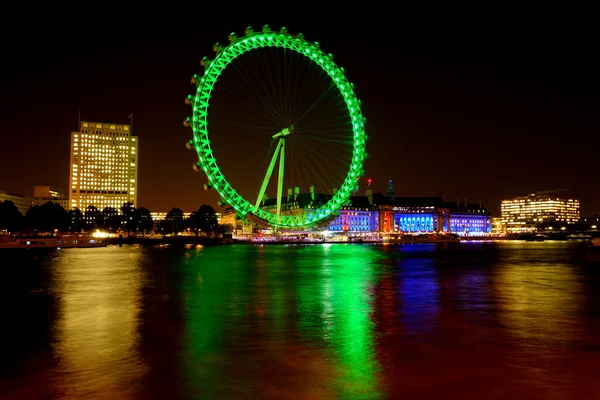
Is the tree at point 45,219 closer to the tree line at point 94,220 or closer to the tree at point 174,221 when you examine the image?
the tree line at point 94,220

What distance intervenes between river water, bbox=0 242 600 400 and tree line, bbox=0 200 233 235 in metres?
98.3

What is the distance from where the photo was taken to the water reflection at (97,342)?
1071cm

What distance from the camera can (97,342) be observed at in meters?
14.6

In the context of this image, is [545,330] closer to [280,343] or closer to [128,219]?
[280,343]

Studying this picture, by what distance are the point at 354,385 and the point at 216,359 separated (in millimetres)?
3600

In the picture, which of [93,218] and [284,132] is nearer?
[284,132]

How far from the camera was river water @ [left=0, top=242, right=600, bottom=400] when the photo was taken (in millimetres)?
10500

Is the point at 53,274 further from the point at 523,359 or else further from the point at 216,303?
the point at 523,359

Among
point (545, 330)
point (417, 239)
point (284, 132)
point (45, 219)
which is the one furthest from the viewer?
point (417, 239)

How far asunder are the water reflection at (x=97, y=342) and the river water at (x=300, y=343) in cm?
→ 5

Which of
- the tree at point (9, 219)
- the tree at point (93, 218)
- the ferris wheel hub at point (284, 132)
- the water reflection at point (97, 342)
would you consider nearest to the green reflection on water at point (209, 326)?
the water reflection at point (97, 342)

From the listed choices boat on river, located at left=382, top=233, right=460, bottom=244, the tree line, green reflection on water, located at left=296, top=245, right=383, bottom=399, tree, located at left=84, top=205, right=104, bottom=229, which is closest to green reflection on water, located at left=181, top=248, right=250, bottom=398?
green reflection on water, located at left=296, top=245, right=383, bottom=399

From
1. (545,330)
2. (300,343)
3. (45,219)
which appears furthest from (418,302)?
(45,219)

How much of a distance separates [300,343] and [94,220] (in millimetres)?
158231
